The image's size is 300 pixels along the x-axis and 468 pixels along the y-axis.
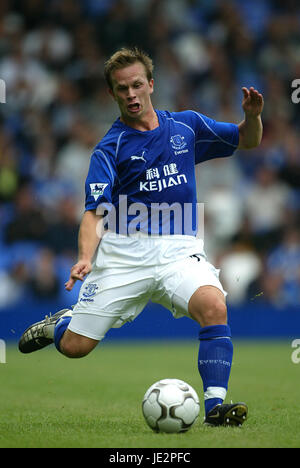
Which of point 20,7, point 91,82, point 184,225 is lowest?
point 184,225

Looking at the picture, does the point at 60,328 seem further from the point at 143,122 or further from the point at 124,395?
the point at 143,122

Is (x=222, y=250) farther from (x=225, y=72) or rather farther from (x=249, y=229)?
(x=225, y=72)

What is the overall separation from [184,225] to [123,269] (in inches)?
19.9

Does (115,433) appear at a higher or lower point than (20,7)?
lower

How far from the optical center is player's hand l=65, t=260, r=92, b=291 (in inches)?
186

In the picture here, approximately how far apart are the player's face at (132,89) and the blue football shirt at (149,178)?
6.0 inches

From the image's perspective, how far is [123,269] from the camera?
5.45 meters

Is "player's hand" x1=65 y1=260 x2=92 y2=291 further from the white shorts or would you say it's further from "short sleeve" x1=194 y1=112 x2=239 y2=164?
"short sleeve" x1=194 y1=112 x2=239 y2=164

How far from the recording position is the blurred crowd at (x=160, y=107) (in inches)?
469

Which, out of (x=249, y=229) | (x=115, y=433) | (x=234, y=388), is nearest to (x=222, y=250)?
(x=249, y=229)

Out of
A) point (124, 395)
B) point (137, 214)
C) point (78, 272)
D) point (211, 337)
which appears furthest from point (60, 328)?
point (124, 395)

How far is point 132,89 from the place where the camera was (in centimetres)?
542

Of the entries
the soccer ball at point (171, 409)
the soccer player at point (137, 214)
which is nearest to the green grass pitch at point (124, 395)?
the soccer ball at point (171, 409)

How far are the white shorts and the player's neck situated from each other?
2.53 feet
